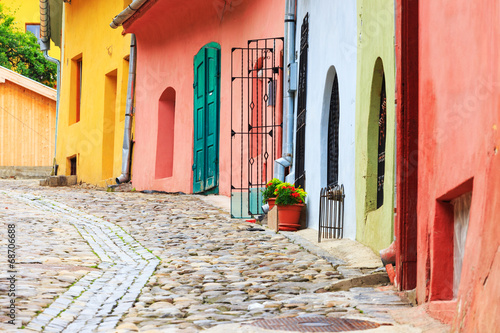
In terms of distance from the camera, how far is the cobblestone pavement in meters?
4.73

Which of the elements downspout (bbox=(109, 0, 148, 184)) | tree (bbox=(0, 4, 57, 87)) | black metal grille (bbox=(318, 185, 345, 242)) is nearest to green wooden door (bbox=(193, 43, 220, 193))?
downspout (bbox=(109, 0, 148, 184))

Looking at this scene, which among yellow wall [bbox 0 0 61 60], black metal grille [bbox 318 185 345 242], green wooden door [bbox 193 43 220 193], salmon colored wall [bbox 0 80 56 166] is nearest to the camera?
black metal grille [bbox 318 185 345 242]

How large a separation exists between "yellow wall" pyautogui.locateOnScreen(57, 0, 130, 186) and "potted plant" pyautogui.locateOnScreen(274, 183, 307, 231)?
841 cm

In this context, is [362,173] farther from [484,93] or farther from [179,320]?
[484,93]

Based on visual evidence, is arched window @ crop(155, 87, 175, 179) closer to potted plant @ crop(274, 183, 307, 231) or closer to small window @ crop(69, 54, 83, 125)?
small window @ crop(69, 54, 83, 125)

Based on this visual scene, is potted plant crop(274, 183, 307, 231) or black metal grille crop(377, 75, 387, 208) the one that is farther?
potted plant crop(274, 183, 307, 231)

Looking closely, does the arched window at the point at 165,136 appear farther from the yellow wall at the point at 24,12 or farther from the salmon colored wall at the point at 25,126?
the yellow wall at the point at 24,12

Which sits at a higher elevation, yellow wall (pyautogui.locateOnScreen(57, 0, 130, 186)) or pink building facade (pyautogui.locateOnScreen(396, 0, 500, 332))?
yellow wall (pyautogui.locateOnScreen(57, 0, 130, 186))

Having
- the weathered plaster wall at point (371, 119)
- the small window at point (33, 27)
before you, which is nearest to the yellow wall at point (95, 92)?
the weathered plaster wall at point (371, 119)

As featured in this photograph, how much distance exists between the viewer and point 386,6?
262 inches

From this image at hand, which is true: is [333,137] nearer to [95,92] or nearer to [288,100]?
[288,100]

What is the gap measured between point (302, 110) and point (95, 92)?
9.68 meters

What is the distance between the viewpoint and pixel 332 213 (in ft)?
29.1

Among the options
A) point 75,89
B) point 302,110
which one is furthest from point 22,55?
point 302,110
